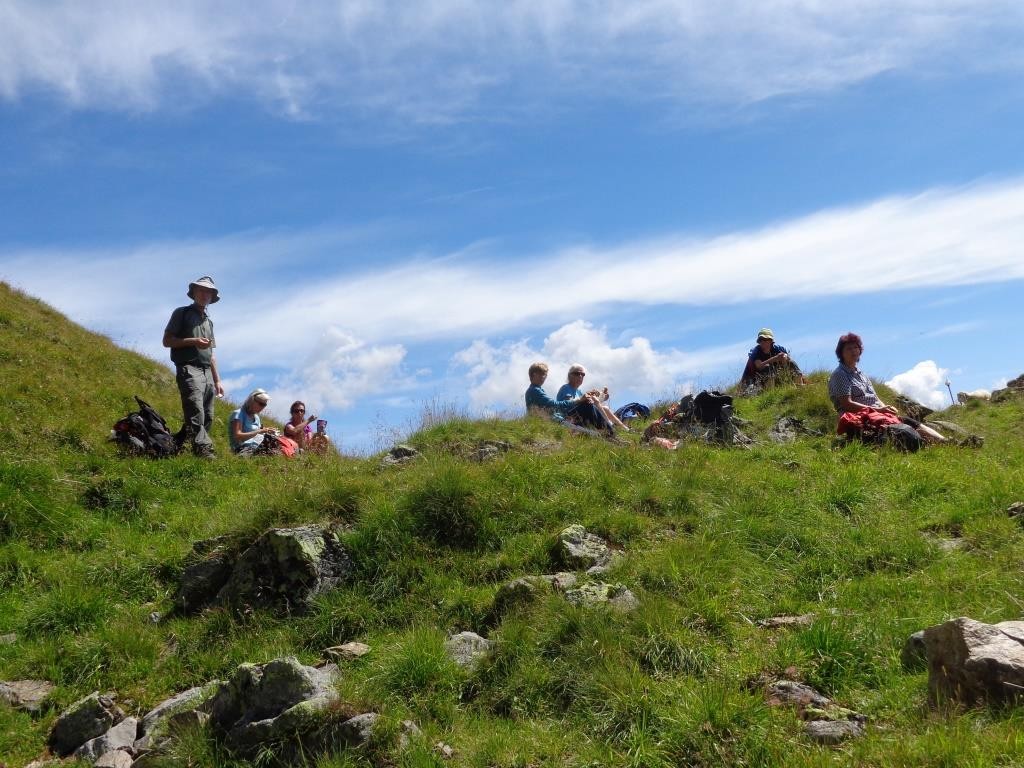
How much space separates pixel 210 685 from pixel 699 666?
391 centimetres

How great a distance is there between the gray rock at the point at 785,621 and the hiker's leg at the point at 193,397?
892cm

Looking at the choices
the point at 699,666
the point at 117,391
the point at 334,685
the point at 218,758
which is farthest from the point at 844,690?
the point at 117,391

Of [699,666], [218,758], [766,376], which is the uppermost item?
[766,376]

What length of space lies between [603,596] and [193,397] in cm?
793

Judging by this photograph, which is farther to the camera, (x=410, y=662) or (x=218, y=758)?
(x=410, y=662)

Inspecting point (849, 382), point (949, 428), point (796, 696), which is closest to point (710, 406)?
point (849, 382)

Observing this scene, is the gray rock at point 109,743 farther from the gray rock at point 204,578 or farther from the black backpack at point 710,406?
the black backpack at point 710,406

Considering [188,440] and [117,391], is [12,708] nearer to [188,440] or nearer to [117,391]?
[188,440]

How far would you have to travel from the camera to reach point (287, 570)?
827 cm

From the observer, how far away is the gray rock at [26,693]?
23.7 ft

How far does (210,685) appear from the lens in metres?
7.07

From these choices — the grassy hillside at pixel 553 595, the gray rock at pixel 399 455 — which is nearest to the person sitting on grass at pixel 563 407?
the grassy hillside at pixel 553 595

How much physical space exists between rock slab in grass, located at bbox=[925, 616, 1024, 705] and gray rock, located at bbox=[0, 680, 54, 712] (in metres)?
6.79

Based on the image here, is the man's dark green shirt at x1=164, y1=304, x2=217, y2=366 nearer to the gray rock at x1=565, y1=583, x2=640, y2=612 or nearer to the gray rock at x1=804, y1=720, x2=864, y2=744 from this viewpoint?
the gray rock at x1=565, y1=583, x2=640, y2=612
